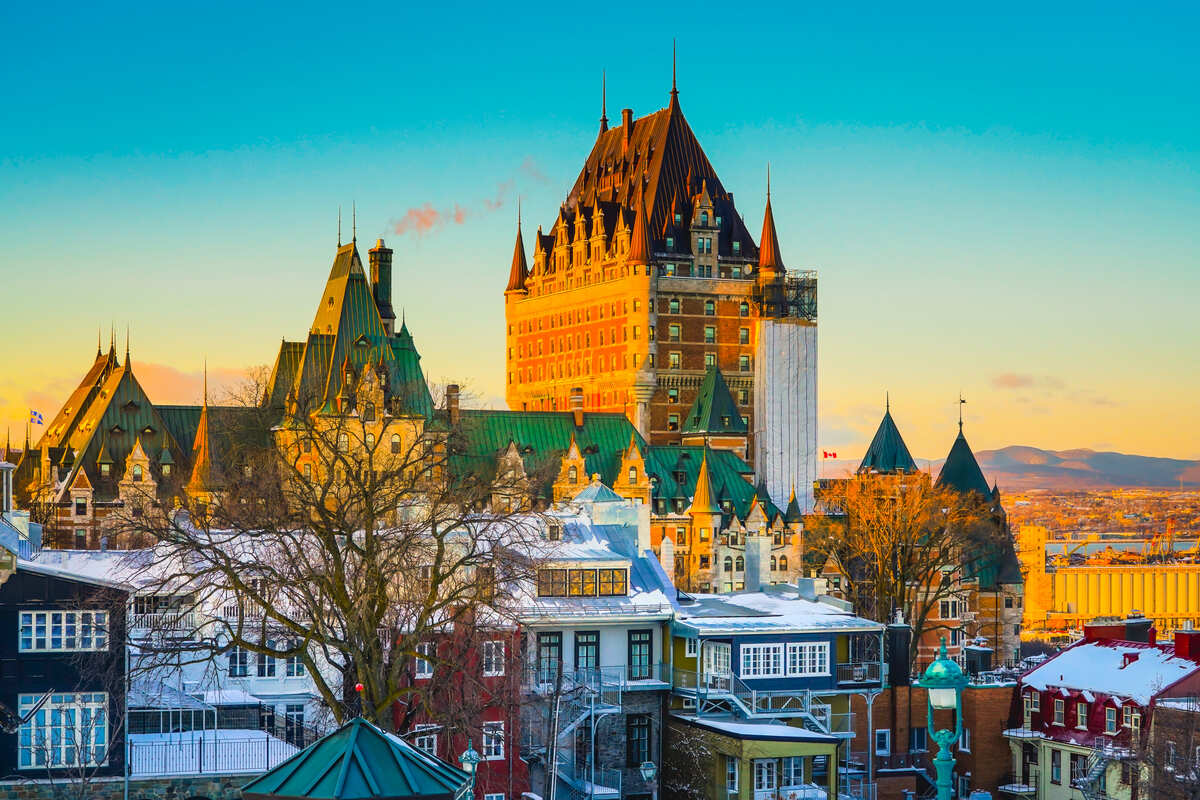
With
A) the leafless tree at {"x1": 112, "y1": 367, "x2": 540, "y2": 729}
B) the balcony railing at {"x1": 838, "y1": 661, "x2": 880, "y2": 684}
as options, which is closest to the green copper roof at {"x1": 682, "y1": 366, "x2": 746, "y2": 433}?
the balcony railing at {"x1": 838, "y1": 661, "x2": 880, "y2": 684}

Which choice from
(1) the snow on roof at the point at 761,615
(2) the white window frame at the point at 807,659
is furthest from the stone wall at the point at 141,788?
(2) the white window frame at the point at 807,659

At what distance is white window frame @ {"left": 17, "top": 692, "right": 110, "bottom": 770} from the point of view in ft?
177

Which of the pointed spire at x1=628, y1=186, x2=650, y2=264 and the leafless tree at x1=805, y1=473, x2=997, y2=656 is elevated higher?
the pointed spire at x1=628, y1=186, x2=650, y2=264

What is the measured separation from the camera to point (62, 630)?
5525cm

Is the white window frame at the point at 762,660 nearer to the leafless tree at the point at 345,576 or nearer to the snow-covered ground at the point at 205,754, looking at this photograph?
the leafless tree at the point at 345,576

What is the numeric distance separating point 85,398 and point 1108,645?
3312 inches

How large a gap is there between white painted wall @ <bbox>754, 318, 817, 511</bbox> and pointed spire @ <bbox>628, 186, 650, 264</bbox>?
432 inches

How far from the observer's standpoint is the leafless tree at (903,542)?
4240 inches

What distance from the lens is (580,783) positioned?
61031 mm

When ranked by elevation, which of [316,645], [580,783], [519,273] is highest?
[519,273]

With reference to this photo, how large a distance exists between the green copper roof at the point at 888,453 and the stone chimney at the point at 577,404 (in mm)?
19966

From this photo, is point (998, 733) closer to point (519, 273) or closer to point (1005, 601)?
point (1005, 601)

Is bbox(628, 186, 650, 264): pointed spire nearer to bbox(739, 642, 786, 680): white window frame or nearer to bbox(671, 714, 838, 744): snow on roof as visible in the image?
bbox(739, 642, 786, 680): white window frame

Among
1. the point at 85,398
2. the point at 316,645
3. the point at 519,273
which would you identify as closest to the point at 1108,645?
the point at 316,645
